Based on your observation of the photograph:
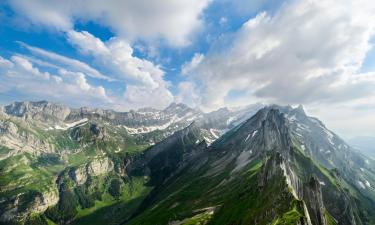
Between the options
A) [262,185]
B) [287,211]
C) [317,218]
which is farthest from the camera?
[262,185]

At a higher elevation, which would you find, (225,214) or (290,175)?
(290,175)

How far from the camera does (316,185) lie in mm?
146875

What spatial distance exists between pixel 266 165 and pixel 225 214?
3546 cm

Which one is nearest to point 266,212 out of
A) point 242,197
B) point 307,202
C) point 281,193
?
point 281,193

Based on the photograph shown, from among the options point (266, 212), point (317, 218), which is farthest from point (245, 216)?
point (317, 218)

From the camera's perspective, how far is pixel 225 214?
187750 mm

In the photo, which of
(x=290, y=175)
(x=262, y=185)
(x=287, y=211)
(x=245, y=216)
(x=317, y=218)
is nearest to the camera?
(x=287, y=211)

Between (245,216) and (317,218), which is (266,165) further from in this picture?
(317,218)

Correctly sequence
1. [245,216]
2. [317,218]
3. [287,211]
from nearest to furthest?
[287,211] → [317,218] → [245,216]

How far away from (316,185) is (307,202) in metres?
8.48

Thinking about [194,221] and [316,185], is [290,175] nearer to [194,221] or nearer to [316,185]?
[316,185]

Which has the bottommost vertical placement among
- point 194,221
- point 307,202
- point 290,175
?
point 194,221

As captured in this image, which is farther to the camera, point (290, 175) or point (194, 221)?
point (194, 221)

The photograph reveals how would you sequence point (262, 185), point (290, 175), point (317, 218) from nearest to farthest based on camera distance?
point (317, 218), point (290, 175), point (262, 185)
